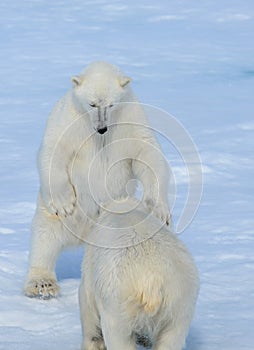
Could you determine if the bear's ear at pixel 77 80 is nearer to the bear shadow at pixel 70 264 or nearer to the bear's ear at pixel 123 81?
the bear's ear at pixel 123 81

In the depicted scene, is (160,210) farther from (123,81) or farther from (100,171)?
(123,81)

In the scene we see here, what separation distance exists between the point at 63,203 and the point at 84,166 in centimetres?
18

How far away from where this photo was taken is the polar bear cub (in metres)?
2.75

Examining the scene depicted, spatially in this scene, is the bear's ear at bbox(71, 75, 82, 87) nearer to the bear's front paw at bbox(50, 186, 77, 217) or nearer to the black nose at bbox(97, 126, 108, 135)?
the black nose at bbox(97, 126, 108, 135)

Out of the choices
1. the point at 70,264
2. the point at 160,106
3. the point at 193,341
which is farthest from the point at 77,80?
the point at 160,106

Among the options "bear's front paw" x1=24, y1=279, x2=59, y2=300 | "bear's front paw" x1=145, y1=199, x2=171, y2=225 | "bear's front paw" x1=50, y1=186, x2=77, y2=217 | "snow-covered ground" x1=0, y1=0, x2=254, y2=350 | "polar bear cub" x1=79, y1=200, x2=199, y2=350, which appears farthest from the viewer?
"bear's front paw" x1=50, y1=186, x2=77, y2=217

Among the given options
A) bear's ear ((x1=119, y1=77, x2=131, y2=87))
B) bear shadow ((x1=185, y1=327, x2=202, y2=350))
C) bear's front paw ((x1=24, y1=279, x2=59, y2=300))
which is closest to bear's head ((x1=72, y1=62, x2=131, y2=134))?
bear's ear ((x1=119, y1=77, x2=131, y2=87))

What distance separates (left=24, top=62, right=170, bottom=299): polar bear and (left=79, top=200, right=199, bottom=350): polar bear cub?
0.75 metres

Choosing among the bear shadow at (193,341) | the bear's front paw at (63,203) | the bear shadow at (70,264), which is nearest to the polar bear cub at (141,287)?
the bear shadow at (193,341)

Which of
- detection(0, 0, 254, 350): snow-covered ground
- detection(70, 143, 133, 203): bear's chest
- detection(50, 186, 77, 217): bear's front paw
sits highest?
detection(70, 143, 133, 203): bear's chest

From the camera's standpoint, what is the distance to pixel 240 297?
356 cm

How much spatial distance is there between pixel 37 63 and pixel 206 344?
5403 mm

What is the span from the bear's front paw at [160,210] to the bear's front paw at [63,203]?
0.35m

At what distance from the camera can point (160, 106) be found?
6855mm
